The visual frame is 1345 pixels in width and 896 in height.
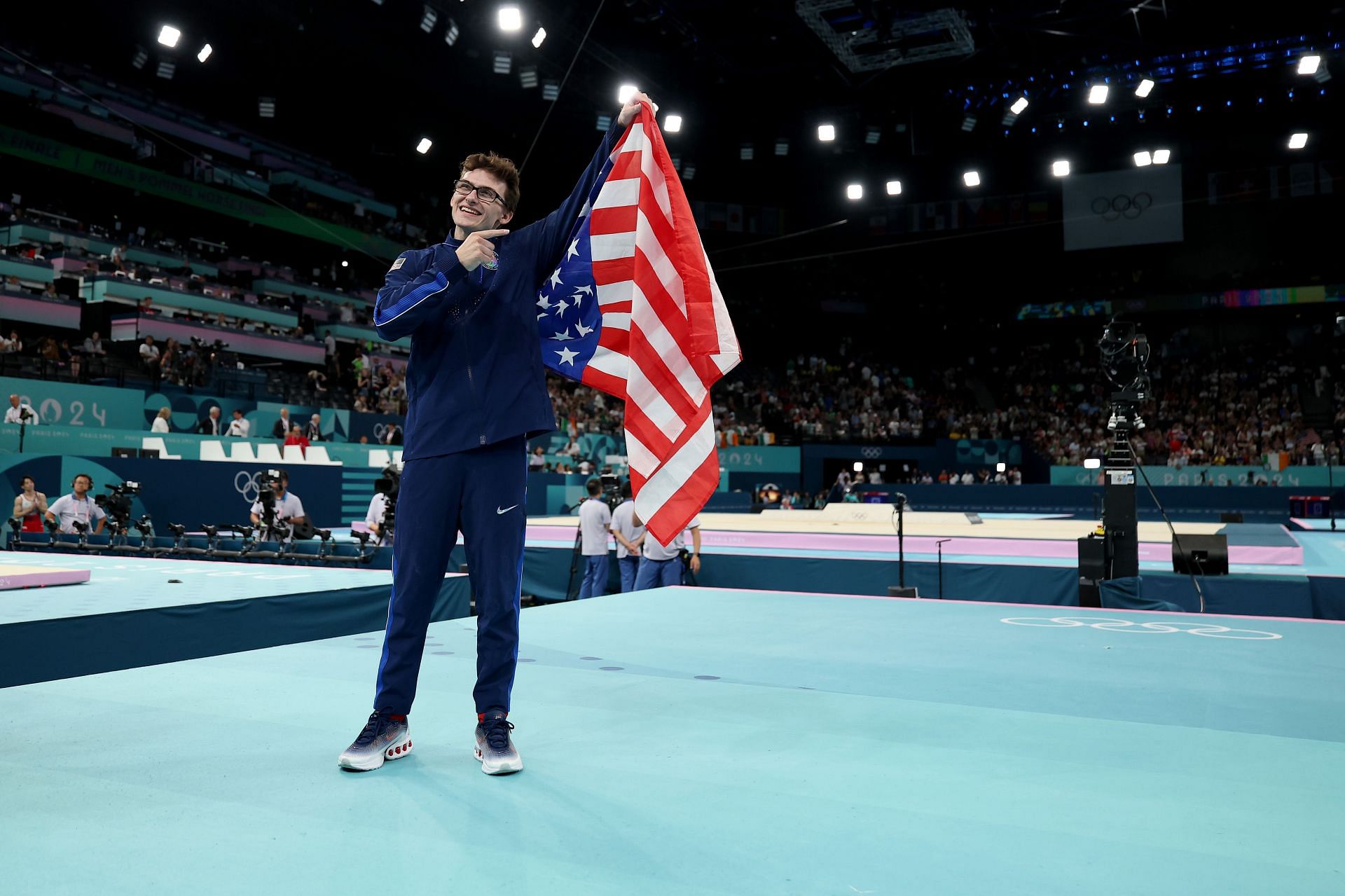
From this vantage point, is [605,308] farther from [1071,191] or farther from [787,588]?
Result: [1071,191]

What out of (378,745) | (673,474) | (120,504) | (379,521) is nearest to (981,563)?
(379,521)

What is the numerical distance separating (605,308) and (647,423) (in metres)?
0.45

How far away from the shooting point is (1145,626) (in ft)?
16.0

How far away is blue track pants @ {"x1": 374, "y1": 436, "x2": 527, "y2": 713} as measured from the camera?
2441 millimetres

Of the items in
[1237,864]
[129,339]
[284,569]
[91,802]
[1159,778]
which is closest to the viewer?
[1237,864]

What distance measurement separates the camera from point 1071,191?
27.9 meters

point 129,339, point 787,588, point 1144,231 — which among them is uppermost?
point 1144,231

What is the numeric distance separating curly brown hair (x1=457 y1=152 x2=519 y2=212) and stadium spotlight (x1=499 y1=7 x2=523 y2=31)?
16.5 m

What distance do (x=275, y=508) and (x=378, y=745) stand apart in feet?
29.1

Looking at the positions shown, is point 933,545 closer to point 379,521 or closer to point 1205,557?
point 1205,557

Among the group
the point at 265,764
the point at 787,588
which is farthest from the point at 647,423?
the point at 787,588

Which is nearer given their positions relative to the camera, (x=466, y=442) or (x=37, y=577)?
(x=466, y=442)

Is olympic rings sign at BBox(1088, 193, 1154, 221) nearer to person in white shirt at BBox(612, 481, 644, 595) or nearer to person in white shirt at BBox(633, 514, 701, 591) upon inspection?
person in white shirt at BBox(612, 481, 644, 595)

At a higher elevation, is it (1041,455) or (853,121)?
(853,121)
